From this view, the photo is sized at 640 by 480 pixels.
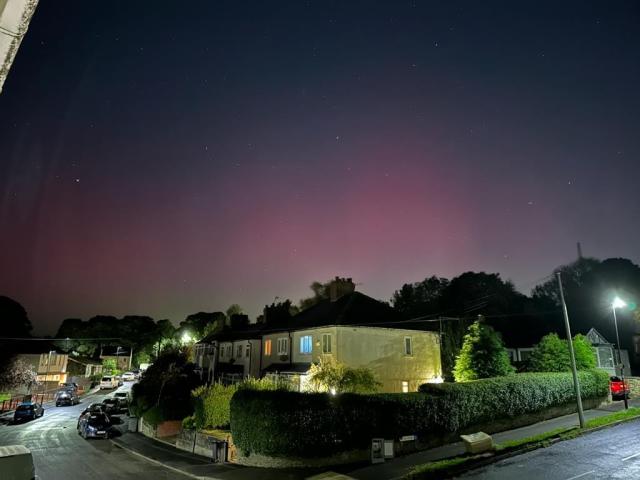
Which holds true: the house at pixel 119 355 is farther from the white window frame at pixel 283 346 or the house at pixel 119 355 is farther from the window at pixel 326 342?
the window at pixel 326 342

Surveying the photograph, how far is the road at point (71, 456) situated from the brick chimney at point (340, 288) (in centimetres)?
2134

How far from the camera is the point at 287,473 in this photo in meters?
Result: 17.4

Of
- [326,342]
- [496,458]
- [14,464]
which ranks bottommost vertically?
[496,458]

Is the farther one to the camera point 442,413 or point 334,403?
point 442,413

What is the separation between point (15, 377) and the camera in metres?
54.2

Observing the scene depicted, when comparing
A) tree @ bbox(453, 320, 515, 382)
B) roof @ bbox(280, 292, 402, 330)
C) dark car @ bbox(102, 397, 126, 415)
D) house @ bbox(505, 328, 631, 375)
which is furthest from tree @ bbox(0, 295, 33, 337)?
house @ bbox(505, 328, 631, 375)

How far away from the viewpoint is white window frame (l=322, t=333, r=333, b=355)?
31625 mm

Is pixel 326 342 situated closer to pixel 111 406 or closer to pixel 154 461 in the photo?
pixel 154 461

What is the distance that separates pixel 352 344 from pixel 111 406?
88.1ft

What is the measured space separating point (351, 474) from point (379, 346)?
1641 centimetres

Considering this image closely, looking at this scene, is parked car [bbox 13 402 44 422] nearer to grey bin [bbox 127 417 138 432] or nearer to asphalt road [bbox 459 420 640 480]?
grey bin [bbox 127 417 138 432]

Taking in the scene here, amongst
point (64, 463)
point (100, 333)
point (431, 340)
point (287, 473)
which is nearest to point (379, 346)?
point (431, 340)

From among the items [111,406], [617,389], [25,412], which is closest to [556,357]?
[617,389]

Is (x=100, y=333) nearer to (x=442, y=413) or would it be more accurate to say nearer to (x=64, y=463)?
(x=64, y=463)
